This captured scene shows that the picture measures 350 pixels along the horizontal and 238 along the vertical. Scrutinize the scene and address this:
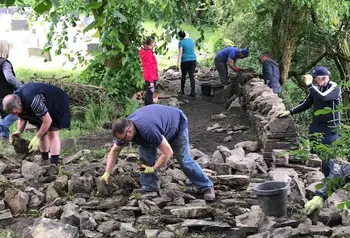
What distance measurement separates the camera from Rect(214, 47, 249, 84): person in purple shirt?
12.6 metres

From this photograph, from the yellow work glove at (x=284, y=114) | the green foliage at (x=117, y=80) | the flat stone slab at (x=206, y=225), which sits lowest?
the flat stone slab at (x=206, y=225)

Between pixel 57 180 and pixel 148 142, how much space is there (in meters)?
1.50

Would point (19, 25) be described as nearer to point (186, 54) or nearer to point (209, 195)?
point (186, 54)

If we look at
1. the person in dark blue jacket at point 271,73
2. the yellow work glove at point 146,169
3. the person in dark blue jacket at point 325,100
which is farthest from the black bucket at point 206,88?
the yellow work glove at point 146,169

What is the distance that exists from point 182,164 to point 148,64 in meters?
5.18

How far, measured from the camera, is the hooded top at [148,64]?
35.2 feet

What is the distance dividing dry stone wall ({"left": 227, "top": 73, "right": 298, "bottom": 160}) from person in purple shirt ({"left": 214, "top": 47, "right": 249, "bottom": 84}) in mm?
794

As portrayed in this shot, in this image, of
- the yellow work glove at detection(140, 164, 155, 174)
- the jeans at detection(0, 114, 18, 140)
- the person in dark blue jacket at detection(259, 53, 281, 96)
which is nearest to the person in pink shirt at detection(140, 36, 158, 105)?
the person in dark blue jacket at detection(259, 53, 281, 96)

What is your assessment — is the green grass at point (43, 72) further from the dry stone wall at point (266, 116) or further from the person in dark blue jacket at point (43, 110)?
the person in dark blue jacket at point (43, 110)

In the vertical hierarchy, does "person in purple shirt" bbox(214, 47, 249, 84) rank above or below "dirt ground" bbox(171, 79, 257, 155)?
above

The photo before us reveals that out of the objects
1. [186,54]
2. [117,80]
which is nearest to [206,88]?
[186,54]

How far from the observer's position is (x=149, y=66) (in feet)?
35.7

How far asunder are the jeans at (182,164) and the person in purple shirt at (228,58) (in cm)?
682

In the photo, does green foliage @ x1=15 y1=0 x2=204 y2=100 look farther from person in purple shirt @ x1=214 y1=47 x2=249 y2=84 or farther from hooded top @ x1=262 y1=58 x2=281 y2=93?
hooded top @ x1=262 y1=58 x2=281 y2=93
